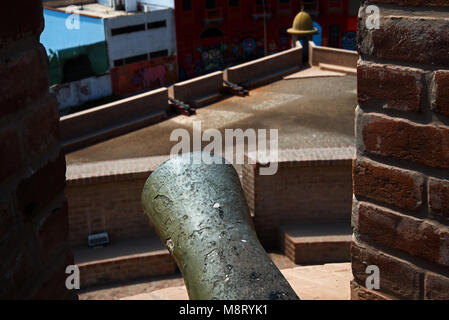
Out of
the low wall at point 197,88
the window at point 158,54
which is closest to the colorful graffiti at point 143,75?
the window at point 158,54

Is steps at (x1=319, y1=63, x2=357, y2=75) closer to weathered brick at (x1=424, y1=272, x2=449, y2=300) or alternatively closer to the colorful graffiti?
the colorful graffiti

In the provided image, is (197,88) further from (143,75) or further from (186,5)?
(186,5)

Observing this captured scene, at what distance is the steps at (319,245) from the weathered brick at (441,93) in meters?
9.52

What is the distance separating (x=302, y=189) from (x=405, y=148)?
32.0 ft

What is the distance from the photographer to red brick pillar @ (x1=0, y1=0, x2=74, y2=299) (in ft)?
4.40

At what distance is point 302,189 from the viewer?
11.6 meters

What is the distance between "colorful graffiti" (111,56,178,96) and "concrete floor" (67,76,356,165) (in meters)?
9.78

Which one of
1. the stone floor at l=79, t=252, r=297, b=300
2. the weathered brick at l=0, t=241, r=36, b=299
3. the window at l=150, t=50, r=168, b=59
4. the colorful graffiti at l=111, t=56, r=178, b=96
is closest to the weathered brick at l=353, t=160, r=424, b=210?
the weathered brick at l=0, t=241, r=36, b=299

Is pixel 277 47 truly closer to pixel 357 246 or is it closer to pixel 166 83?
pixel 166 83

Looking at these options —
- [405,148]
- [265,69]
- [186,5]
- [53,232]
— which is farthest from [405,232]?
[186,5]

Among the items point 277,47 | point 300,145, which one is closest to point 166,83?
point 277,47

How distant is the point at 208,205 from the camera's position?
5.75ft

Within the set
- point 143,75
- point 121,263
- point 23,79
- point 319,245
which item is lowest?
point 121,263
